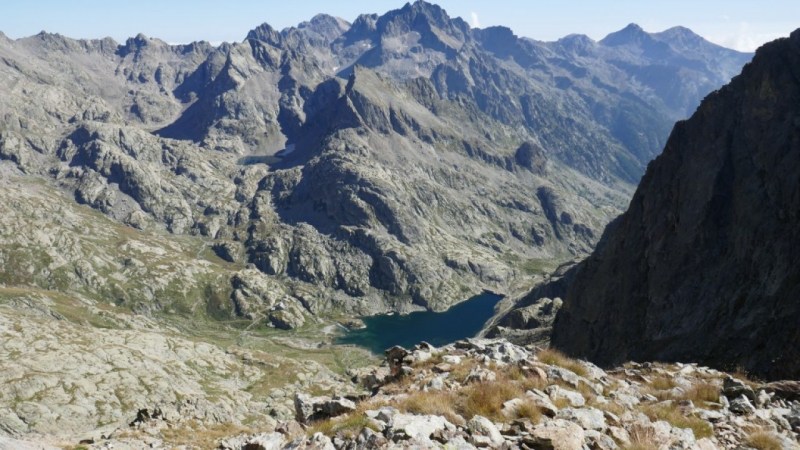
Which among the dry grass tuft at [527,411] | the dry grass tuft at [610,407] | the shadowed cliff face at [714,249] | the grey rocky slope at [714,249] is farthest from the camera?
the grey rocky slope at [714,249]

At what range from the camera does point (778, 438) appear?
17.7 metres

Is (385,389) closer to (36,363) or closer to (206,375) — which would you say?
(36,363)

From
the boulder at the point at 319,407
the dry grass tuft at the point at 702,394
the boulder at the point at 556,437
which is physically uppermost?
the boulder at the point at 556,437

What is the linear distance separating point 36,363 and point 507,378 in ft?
552

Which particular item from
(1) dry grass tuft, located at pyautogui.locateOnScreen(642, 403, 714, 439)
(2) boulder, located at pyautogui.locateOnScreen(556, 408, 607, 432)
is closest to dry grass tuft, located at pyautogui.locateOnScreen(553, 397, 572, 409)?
(2) boulder, located at pyautogui.locateOnScreen(556, 408, 607, 432)

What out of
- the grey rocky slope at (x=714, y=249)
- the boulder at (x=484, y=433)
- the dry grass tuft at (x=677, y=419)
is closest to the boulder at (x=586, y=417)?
the dry grass tuft at (x=677, y=419)

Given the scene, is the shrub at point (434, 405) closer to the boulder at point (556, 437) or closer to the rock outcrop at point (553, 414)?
the rock outcrop at point (553, 414)

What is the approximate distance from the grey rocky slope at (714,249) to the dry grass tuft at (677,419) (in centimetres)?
3163

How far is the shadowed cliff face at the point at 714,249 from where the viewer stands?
61031 millimetres

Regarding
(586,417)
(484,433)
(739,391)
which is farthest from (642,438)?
(739,391)

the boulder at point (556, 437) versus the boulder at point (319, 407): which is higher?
the boulder at point (556, 437)

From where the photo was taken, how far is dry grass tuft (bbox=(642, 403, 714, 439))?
60.6 feet

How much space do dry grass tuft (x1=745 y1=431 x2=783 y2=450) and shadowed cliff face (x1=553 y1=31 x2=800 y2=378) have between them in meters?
34.1

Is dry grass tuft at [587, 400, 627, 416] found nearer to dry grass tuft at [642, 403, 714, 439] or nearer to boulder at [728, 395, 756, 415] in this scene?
dry grass tuft at [642, 403, 714, 439]
